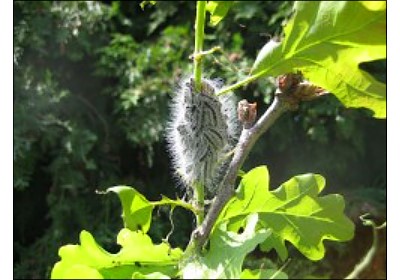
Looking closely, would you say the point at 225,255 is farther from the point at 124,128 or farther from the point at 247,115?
the point at 124,128

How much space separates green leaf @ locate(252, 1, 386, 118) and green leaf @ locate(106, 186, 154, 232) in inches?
5.9

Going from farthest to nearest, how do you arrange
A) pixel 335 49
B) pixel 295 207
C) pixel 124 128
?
1. pixel 124 128
2. pixel 295 207
3. pixel 335 49

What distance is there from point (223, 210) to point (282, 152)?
5.92ft

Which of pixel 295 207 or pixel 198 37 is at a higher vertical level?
pixel 198 37

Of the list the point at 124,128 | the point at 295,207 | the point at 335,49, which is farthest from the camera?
the point at 124,128

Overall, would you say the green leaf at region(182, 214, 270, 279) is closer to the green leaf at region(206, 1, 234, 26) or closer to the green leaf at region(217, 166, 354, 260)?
the green leaf at region(217, 166, 354, 260)

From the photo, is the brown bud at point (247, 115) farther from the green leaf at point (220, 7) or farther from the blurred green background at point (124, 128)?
the blurred green background at point (124, 128)

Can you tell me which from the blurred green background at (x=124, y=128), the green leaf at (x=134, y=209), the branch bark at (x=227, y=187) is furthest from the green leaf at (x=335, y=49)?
the blurred green background at (x=124, y=128)

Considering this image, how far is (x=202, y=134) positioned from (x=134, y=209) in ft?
0.29

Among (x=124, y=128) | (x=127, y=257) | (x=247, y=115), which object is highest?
(x=247, y=115)

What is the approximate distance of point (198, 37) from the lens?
0.53 metres

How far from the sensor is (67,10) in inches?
92.0

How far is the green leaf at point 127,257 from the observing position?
0.53 metres

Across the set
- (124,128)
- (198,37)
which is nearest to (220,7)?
(198,37)
